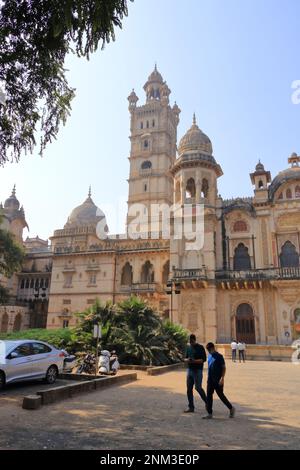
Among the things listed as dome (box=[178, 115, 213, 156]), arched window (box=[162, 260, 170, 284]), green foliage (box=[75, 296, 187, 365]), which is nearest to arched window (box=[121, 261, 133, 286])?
arched window (box=[162, 260, 170, 284])

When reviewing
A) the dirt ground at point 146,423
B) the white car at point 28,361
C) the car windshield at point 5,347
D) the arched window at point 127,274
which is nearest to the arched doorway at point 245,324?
the arched window at point 127,274

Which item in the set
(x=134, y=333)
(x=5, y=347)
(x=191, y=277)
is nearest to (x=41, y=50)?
(x=5, y=347)

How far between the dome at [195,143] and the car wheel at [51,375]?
28.0 meters

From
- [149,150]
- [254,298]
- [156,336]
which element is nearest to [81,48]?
[156,336]

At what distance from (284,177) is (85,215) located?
26.5 meters

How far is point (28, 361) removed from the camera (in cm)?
1139

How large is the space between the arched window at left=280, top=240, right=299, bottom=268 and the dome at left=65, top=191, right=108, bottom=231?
24.5 meters

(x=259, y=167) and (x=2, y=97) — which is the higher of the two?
(x=259, y=167)

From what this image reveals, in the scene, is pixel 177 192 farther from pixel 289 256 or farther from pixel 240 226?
pixel 289 256

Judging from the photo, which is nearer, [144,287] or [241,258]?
[241,258]

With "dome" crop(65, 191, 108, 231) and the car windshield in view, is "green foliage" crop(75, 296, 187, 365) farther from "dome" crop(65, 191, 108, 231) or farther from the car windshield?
"dome" crop(65, 191, 108, 231)

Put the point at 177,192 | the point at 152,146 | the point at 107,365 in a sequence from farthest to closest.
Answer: the point at 152,146 → the point at 177,192 → the point at 107,365

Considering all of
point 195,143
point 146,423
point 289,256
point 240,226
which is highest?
point 195,143

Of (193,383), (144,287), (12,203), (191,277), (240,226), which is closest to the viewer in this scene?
(193,383)
